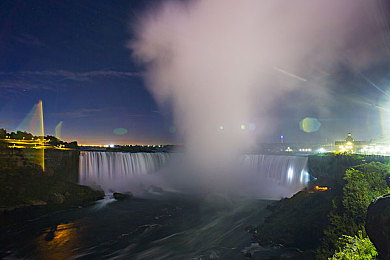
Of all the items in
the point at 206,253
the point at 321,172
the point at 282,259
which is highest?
the point at 321,172

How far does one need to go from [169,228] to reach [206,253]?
5819 millimetres

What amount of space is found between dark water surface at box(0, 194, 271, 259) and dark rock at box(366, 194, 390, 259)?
9114mm

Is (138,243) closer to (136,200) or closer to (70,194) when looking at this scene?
(136,200)

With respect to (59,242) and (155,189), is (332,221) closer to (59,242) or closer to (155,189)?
(59,242)

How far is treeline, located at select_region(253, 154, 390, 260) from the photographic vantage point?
1105 centimetres

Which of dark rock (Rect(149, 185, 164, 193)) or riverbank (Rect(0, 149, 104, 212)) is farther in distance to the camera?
dark rock (Rect(149, 185, 164, 193))

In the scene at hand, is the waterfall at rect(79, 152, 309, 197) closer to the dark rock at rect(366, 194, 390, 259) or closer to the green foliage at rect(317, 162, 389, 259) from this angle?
the green foliage at rect(317, 162, 389, 259)

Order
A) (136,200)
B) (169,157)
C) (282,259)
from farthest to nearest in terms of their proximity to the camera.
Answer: (169,157), (136,200), (282,259)

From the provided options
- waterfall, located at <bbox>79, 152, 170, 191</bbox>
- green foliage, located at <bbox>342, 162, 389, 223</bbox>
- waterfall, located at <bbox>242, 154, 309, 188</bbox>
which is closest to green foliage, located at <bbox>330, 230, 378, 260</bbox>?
green foliage, located at <bbox>342, 162, 389, 223</bbox>

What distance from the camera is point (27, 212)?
23.9m

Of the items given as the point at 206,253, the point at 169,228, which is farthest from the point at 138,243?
the point at 206,253

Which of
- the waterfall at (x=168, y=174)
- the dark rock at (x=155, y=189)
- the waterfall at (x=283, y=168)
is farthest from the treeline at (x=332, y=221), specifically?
the dark rock at (x=155, y=189)

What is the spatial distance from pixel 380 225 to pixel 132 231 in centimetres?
1848

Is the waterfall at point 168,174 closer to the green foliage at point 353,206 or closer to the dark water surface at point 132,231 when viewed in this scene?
the dark water surface at point 132,231
